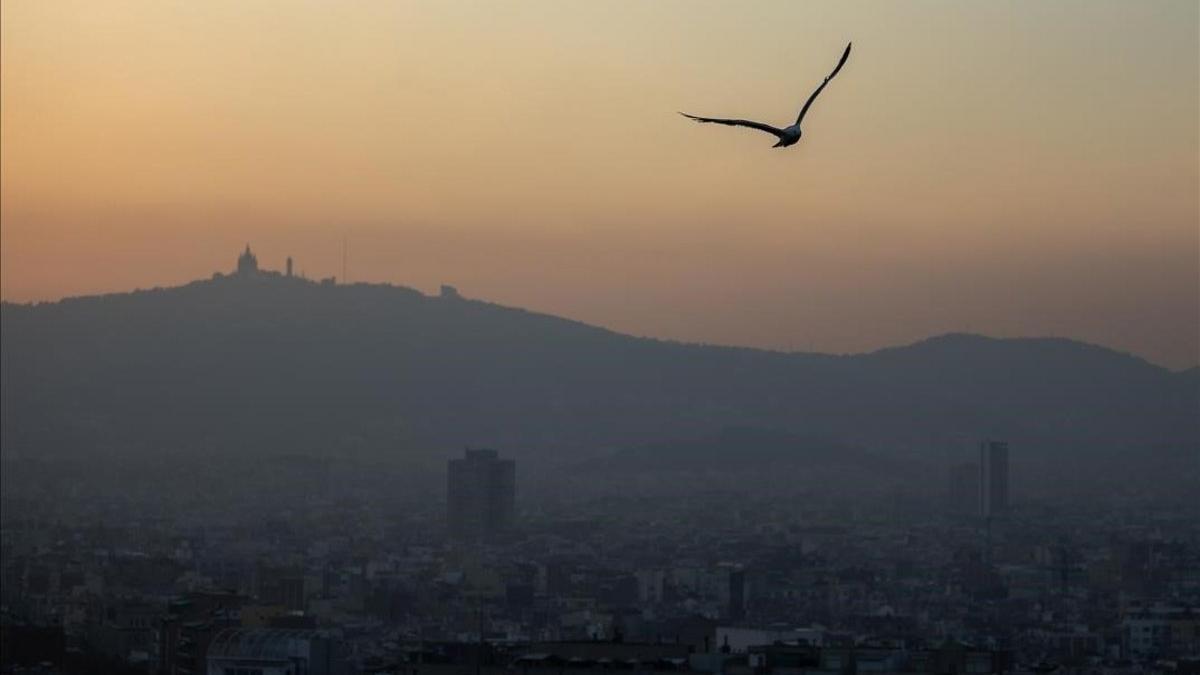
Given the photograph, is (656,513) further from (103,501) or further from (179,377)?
(179,377)

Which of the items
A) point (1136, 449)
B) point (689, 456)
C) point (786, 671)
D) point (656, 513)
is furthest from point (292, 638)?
point (689, 456)

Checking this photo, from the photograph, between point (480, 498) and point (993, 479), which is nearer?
point (480, 498)

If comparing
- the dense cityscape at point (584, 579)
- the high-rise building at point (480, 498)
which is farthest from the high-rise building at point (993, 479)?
the high-rise building at point (480, 498)

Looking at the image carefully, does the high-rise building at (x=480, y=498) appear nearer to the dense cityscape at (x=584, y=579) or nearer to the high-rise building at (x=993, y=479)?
the dense cityscape at (x=584, y=579)

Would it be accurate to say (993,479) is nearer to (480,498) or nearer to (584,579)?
(480,498)

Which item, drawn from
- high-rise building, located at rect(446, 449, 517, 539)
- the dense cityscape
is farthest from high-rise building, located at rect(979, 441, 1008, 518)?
high-rise building, located at rect(446, 449, 517, 539)

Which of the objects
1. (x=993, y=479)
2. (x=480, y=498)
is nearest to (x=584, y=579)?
(x=480, y=498)
